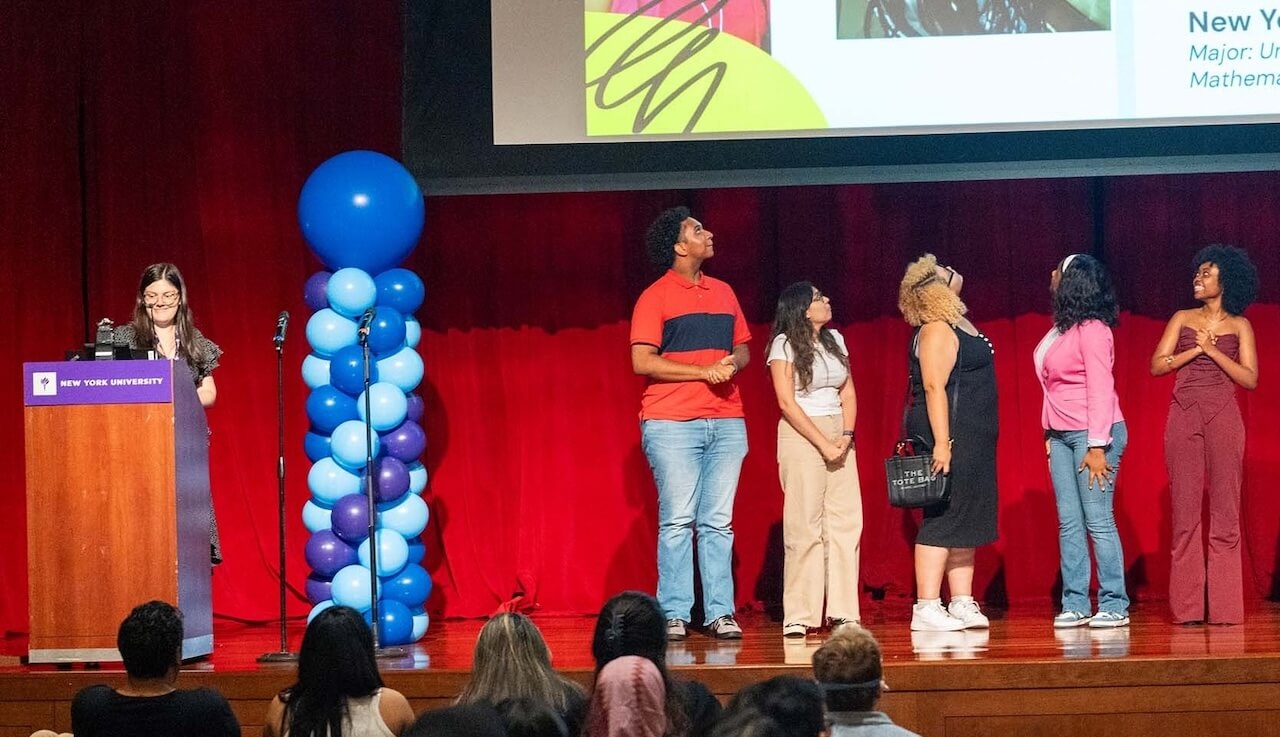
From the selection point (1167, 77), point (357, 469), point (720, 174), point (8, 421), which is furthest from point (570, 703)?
point (8, 421)

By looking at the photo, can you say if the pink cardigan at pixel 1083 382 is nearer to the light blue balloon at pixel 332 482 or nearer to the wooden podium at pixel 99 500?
the light blue balloon at pixel 332 482

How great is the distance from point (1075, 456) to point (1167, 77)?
1.64 m

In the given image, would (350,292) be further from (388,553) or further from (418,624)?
(418,624)

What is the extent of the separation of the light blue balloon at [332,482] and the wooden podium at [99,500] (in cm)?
87

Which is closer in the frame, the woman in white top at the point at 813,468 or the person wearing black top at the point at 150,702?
the person wearing black top at the point at 150,702

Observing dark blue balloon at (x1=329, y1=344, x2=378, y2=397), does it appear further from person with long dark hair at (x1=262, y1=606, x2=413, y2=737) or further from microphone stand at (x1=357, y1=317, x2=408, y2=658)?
person with long dark hair at (x1=262, y1=606, x2=413, y2=737)

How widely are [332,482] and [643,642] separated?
268 centimetres

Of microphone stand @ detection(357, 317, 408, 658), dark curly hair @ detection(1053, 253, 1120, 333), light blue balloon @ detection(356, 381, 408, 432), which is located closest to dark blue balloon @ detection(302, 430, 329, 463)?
light blue balloon @ detection(356, 381, 408, 432)

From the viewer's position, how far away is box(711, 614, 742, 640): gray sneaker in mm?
5820

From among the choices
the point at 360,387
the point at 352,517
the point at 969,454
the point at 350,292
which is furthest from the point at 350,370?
the point at 969,454

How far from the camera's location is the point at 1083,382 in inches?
230

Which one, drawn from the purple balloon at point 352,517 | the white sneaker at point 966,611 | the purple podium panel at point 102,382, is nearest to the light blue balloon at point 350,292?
the purple balloon at point 352,517

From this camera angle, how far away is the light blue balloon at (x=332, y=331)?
231 inches

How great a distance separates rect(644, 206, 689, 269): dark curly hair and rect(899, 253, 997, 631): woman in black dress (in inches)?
33.9
